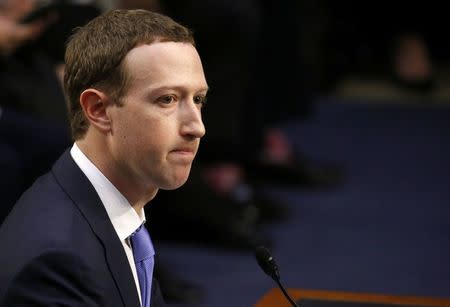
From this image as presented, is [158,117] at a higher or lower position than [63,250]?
higher

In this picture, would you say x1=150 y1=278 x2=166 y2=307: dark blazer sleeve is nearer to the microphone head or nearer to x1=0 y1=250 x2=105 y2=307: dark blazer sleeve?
the microphone head

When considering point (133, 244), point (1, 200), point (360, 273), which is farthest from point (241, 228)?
point (133, 244)

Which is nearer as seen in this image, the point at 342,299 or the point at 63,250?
the point at 63,250

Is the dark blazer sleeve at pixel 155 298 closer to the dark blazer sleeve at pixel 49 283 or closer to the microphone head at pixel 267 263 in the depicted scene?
the microphone head at pixel 267 263

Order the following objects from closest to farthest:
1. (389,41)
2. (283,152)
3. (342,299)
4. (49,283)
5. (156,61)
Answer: (49,283) < (156,61) < (342,299) < (283,152) < (389,41)

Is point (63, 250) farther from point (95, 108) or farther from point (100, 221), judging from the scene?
point (95, 108)

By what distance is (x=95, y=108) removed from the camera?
5.57 ft

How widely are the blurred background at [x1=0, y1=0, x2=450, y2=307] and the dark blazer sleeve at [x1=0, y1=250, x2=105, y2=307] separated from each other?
54.3 inches

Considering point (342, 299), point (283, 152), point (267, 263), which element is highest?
point (267, 263)

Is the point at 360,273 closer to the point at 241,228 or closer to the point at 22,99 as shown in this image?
the point at 241,228

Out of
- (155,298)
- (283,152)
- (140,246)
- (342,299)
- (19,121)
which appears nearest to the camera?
(140,246)

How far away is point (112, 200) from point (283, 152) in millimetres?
3643

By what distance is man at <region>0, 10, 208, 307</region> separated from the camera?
5.39 ft

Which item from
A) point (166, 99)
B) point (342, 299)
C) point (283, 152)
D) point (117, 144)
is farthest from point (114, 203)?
point (283, 152)
